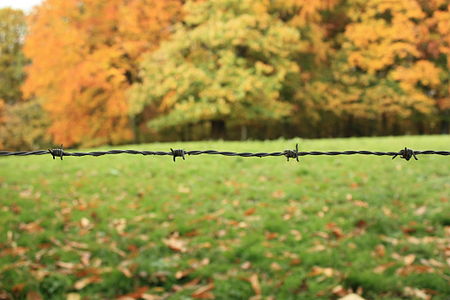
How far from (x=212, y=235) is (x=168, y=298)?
54.6 inches

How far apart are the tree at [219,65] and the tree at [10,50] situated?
16.0 metres

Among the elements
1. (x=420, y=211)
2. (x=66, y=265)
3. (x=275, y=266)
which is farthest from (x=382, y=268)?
(x=66, y=265)

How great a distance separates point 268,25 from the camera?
54.1ft

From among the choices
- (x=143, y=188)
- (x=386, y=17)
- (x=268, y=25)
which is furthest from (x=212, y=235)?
(x=386, y=17)

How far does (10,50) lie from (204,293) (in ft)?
98.8

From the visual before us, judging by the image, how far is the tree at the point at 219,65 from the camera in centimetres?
1495

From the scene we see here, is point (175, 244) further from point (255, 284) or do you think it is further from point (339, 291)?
point (339, 291)

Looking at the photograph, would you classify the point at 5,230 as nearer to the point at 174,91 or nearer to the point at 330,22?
the point at 174,91

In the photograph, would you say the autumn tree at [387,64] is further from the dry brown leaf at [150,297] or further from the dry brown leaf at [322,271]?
the dry brown leaf at [150,297]

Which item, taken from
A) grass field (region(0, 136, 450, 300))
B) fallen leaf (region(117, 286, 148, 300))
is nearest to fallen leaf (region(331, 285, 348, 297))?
grass field (region(0, 136, 450, 300))

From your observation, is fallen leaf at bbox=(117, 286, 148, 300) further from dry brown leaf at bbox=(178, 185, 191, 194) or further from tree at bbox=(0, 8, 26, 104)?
tree at bbox=(0, 8, 26, 104)

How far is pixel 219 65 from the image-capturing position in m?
15.9

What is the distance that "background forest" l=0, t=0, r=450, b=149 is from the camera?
50.6ft

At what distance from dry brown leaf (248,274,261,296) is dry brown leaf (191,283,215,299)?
0.35m
